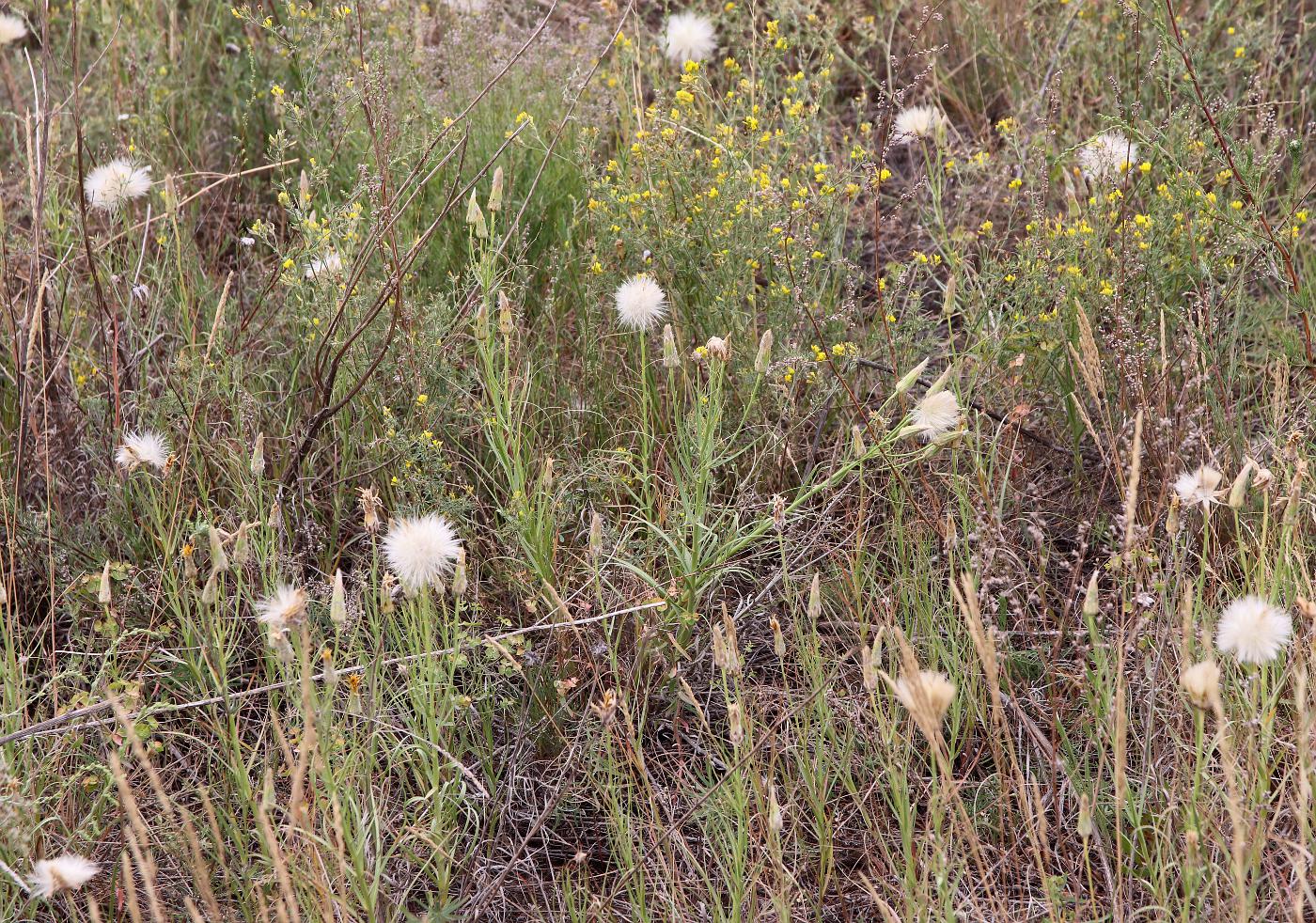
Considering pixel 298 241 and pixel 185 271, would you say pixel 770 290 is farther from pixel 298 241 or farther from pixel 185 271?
pixel 185 271

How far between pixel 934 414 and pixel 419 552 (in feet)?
2.72

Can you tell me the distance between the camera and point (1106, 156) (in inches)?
104

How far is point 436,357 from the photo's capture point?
2.34m

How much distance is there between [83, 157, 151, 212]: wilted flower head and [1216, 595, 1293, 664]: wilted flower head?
91.0 inches

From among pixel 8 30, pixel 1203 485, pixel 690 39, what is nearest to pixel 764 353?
pixel 1203 485

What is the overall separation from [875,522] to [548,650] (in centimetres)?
75

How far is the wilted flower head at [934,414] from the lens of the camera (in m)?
1.82

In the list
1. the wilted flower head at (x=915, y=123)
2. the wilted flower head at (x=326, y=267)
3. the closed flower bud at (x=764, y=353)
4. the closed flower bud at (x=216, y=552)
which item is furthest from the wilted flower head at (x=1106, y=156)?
the closed flower bud at (x=216, y=552)

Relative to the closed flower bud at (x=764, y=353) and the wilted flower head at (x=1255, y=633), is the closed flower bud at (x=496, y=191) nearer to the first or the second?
the closed flower bud at (x=764, y=353)

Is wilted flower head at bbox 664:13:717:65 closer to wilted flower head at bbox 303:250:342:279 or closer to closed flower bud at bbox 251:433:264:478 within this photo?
wilted flower head at bbox 303:250:342:279

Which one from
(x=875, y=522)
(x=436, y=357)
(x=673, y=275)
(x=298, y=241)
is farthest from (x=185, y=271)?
(x=875, y=522)

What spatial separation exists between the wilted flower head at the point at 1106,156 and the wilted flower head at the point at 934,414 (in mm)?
1037

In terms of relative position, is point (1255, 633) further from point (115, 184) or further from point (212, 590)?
point (115, 184)

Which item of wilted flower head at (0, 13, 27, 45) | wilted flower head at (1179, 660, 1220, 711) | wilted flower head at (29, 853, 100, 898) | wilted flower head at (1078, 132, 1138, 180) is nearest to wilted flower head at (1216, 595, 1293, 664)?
wilted flower head at (1179, 660, 1220, 711)
